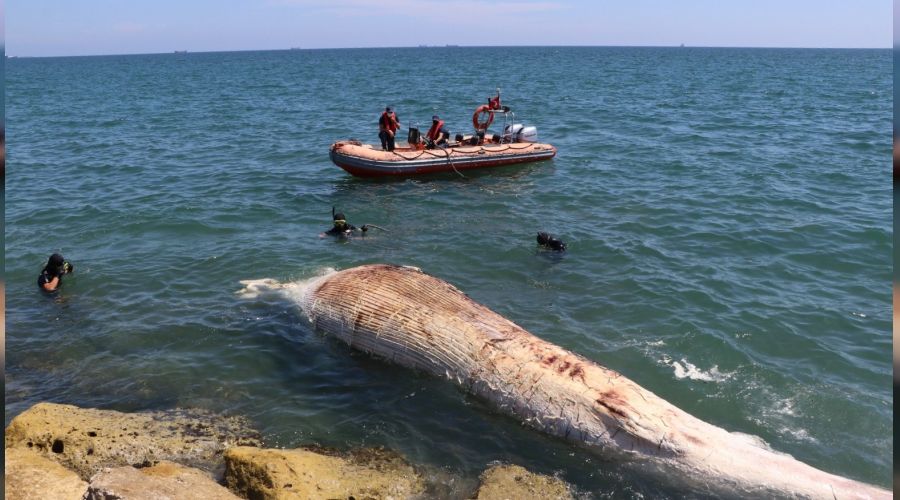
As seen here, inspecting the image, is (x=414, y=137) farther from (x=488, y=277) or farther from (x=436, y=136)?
(x=488, y=277)

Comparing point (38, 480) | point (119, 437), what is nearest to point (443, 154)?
point (119, 437)

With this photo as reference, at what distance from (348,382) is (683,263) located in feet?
26.6

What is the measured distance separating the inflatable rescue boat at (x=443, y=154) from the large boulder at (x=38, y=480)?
49.2 feet

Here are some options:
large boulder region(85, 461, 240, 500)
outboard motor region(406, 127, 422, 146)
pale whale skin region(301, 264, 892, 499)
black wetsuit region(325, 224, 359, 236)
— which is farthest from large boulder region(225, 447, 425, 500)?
outboard motor region(406, 127, 422, 146)

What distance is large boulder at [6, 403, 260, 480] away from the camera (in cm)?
Answer: 701

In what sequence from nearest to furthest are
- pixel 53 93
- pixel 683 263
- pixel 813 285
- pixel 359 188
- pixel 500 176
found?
pixel 813 285 < pixel 683 263 < pixel 359 188 < pixel 500 176 < pixel 53 93

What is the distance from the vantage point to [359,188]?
20.5 m

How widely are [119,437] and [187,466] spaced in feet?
3.20

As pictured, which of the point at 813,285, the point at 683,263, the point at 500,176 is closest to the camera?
the point at 813,285

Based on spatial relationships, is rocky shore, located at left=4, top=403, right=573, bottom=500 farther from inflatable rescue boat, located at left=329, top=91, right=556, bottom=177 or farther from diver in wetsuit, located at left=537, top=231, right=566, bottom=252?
inflatable rescue boat, located at left=329, top=91, right=556, bottom=177

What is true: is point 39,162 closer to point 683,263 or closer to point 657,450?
point 683,263

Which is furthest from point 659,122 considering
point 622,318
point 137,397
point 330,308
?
point 137,397

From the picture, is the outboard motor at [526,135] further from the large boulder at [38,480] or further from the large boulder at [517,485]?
the large boulder at [38,480]

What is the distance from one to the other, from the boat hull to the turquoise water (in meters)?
0.43
